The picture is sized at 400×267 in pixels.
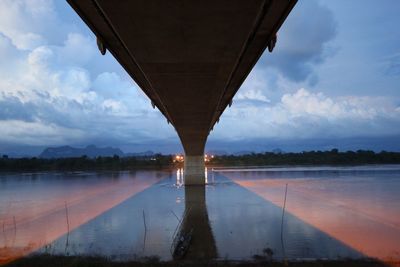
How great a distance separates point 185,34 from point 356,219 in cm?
1808

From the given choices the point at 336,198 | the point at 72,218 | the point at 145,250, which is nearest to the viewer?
the point at 145,250

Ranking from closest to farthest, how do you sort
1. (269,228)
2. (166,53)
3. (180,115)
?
(166,53)
(269,228)
(180,115)

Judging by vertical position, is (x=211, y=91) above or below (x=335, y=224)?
above

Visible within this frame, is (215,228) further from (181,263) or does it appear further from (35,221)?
(35,221)

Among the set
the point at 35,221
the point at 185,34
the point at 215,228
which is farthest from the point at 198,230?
the point at 185,34

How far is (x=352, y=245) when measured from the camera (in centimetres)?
1688

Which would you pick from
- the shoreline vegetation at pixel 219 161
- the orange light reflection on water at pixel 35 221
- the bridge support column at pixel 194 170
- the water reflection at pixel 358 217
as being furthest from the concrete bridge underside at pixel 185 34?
the shoreline vegetation at pixel 219 161

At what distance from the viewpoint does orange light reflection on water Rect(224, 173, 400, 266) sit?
1677cm

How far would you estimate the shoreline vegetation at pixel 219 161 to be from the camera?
13725cm

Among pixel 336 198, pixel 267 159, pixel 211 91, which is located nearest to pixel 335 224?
pixel 211 91

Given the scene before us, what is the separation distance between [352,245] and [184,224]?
8968mm

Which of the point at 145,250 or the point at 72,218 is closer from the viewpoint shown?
the point at 145,250

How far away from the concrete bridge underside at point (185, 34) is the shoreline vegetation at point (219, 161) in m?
122

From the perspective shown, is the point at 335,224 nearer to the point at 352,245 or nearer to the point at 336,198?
the point at 352,245
